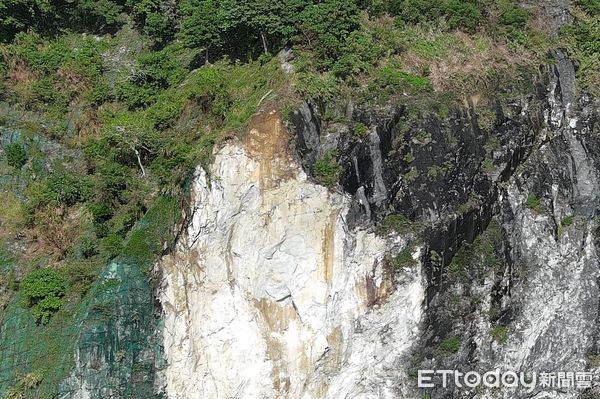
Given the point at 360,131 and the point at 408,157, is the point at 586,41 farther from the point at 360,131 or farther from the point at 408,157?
the point at 360,131

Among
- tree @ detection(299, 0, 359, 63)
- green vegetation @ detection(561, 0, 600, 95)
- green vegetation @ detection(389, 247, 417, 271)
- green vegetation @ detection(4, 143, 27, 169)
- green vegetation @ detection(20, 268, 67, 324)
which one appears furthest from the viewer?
green vegetation @ detection(561, 0, 600, 95)

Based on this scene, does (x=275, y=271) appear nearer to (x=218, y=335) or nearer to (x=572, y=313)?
(x=218, y=335)

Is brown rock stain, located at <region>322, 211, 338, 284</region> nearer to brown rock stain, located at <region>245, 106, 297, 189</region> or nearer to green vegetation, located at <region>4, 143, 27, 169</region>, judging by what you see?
brown rock stain, located at <region>245, 106, 297, 189</region>

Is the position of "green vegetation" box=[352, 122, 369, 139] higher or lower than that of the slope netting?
higher

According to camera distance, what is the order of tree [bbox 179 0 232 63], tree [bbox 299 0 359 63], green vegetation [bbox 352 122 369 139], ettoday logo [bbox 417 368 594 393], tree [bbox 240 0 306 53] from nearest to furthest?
green vegetation [bbox 352 122 369 139], ettoday logo [bbox 417 368 594 393], tree [bbox 299 0 359 63], tree [bbox 240 0 306 53], tree [bbox 179 0 232 63]

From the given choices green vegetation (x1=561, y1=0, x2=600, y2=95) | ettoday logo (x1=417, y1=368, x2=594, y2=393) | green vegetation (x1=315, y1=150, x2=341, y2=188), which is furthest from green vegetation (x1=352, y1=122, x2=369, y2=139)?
green vegetation (x1=561, y1=0, x2=600, y2=95)

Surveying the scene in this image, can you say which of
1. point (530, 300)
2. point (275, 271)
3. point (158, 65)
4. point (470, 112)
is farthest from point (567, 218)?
point (158, 65)
